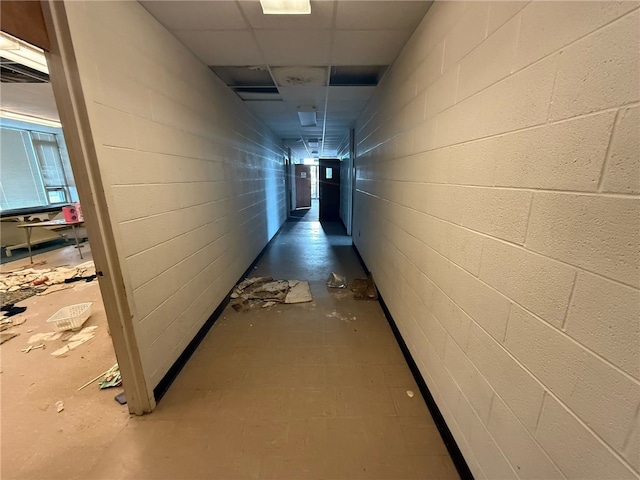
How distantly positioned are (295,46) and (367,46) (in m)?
0.60

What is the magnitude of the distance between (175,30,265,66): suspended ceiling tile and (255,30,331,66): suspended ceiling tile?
0.33 feet

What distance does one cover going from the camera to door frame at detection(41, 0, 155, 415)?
1.13 metres

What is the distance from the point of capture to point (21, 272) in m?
4.01

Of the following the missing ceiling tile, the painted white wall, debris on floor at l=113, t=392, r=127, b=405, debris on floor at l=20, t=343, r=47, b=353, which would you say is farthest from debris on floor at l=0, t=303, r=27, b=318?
the painted white wall

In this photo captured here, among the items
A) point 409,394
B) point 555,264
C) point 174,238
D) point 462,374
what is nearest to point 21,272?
point 174,238

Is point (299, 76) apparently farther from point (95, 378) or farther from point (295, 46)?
point (95, 378)

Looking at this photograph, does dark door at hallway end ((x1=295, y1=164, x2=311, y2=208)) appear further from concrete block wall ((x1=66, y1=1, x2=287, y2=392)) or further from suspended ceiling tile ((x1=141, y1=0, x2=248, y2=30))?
suspended ceiling tile ((x1=141, y1=0, x2=248, y2=30))

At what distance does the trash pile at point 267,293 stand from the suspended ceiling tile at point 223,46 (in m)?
2.46

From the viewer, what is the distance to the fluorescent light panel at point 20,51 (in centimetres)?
184

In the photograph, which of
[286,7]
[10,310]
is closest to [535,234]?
[286,7]

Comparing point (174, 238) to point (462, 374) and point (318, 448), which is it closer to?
point (318, 448)

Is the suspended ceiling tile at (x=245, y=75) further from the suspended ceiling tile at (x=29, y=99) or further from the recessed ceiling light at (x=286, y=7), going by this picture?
the suspended ceiling tile at (x=29, y=99)

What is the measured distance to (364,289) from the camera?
3.21 metres

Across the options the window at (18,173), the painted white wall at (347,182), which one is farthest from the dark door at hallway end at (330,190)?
the window at (18,173)
